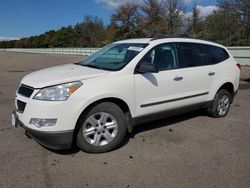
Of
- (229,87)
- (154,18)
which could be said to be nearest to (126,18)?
(154,18)

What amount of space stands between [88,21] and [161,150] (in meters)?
73.1

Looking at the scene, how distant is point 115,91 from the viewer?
414cm

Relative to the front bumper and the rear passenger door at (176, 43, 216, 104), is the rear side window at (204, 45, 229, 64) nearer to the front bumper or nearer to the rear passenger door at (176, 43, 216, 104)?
the rear passenger door at (176, 43, 216, 104)

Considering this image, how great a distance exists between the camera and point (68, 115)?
378 cm

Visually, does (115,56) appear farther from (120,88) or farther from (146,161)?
(146,161)

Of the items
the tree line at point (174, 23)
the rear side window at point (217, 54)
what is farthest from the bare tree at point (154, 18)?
the rear side window at point (217, 54)

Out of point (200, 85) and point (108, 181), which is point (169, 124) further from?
point (108, 181)

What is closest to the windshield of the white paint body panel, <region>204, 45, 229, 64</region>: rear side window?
the white paint body panel

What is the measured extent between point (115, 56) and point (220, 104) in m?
2.70

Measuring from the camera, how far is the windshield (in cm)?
458

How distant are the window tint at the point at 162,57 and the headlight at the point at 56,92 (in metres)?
1.38

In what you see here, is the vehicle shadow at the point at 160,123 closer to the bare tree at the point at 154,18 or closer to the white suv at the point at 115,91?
the white suv at the point at 115,91

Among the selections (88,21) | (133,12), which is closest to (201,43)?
(133,12)

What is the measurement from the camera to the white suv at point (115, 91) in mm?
3795
